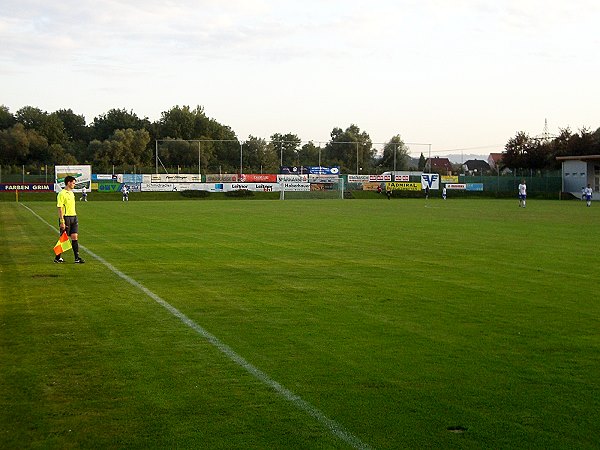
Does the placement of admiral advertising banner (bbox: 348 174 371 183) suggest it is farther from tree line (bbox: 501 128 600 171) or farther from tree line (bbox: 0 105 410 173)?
tree line (bbox: 501 128 600 171)

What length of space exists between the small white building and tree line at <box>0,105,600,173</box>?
8.99 m

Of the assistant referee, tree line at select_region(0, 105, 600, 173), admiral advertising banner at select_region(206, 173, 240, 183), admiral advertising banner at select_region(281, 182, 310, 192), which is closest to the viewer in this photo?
the assistant referee

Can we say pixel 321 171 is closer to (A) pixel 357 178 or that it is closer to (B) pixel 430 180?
(A) pixel 357 178

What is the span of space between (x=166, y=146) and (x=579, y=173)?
50322mm

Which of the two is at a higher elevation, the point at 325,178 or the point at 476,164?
the point at 476,164

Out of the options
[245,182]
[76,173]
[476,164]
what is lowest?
[245,182]

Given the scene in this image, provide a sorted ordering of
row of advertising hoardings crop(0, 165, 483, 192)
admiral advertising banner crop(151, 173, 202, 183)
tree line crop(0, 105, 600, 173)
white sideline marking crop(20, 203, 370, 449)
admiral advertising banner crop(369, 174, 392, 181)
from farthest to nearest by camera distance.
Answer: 1. tree line crop(0, 105, 600, 173)
2. admiral advertising banner crop(369, 174, 392, 181)
3. admiral advertising banner crop(151, 173, 202, 183)
4. row of advertising hoardings crop(0, 165, 483, 192)
5. white sideline marking crop(20, 203, 370, 449)

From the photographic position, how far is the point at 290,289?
13.0 meters

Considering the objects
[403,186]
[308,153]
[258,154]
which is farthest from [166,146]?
[403,186]

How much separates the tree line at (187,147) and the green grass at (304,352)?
6694 cm

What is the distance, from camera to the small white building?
251 feet

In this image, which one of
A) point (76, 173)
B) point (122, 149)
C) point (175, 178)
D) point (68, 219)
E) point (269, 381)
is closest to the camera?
point (269, 381)

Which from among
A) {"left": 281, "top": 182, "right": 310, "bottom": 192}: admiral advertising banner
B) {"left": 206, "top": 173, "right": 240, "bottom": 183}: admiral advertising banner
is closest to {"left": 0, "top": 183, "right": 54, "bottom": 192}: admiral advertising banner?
{"left": 206, "top": 173, "right": 240, "bottom": 183}: admiral advertising banner

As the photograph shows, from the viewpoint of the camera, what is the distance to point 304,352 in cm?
837
